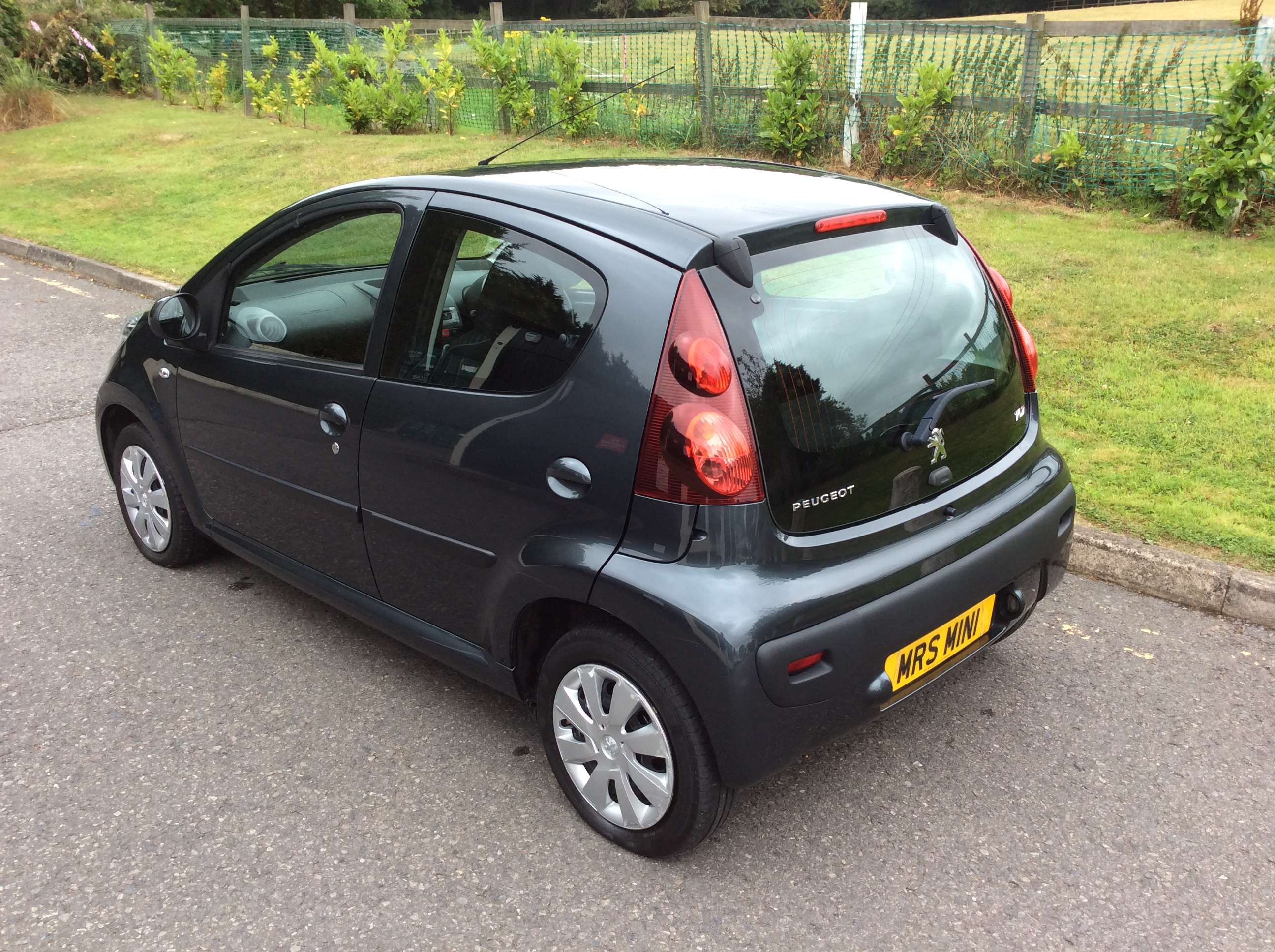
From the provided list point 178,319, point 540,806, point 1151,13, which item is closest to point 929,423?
point 540,806

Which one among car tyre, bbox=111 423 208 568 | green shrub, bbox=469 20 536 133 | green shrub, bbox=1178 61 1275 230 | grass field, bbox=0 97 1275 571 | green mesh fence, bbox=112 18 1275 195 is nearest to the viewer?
car tyre, bbox=111 423 208 568

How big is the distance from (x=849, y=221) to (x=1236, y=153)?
253 inches

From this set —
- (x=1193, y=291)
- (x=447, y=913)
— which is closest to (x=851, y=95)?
(x=1193, y=291)

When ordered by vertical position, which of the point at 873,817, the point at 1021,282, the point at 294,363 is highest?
the point at 294,363

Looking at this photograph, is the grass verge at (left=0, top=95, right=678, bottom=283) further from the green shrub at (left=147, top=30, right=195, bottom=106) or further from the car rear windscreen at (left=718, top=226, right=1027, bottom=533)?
the car rear windscreen at (left=718, top=226, right=1027, bottom=533)

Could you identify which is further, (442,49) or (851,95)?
(442,49)

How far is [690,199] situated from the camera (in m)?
2.70

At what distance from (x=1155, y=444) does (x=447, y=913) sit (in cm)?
383

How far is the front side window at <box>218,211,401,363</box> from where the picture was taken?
3119mm

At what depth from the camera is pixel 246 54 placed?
18.8 m

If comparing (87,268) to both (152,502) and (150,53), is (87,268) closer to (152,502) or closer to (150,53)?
(152,502)

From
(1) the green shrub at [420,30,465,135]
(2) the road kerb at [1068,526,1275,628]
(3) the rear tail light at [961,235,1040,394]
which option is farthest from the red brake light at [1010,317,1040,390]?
(1) the green shrub at [420,30,465,135]

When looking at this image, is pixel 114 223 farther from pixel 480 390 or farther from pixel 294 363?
pixel 480 390

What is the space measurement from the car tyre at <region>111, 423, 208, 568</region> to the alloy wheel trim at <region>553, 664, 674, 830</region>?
2087 millimetres
